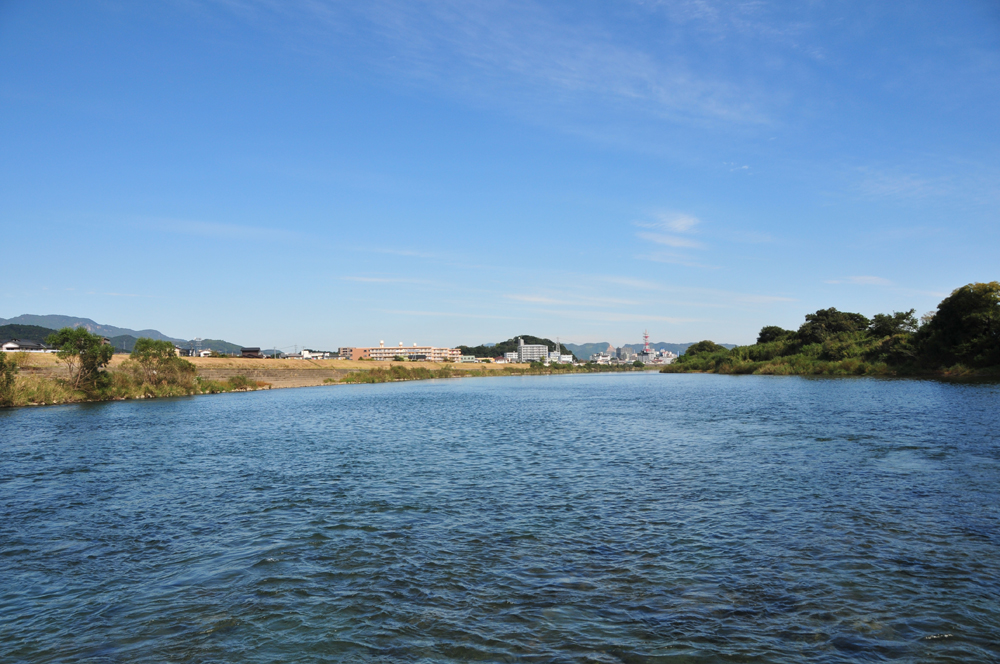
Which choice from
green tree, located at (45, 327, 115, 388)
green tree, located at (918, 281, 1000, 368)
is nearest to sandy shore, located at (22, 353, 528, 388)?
green tree, located at (45, 327, 115, 388)

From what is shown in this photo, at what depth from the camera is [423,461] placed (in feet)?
64.7

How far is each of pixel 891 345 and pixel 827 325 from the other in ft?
89.6

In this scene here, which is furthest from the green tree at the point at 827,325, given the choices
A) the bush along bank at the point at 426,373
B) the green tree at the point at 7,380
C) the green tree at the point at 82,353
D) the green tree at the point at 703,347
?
the green tree at the point at 7,380

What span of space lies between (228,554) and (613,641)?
24.1 ft

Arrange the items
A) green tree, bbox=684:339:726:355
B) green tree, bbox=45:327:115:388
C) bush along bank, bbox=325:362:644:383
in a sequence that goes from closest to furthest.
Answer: green tree, bbox=45:327:115:388 < bush along bank, bbox=325:362:644:383 < green tree, bbox=684:339:726:355

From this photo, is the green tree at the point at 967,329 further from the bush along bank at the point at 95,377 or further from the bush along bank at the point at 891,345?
the bush along bank at the point at 95,377

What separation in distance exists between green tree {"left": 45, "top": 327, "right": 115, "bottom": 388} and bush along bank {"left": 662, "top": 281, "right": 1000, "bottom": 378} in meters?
77.8

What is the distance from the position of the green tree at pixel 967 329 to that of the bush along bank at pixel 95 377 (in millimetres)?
74493

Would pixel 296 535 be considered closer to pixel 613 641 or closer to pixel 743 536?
pixel 613 641

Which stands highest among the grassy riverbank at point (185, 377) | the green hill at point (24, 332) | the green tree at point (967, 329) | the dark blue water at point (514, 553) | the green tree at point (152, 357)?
the green hill at point (24, 332)

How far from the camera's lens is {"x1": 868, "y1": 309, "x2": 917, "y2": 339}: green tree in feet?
218

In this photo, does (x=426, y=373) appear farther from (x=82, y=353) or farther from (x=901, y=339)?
(x=901, y=339)

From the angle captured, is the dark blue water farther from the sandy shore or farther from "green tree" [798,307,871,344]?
"green tree" [798,307,871,344]

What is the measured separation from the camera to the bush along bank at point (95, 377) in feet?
143
